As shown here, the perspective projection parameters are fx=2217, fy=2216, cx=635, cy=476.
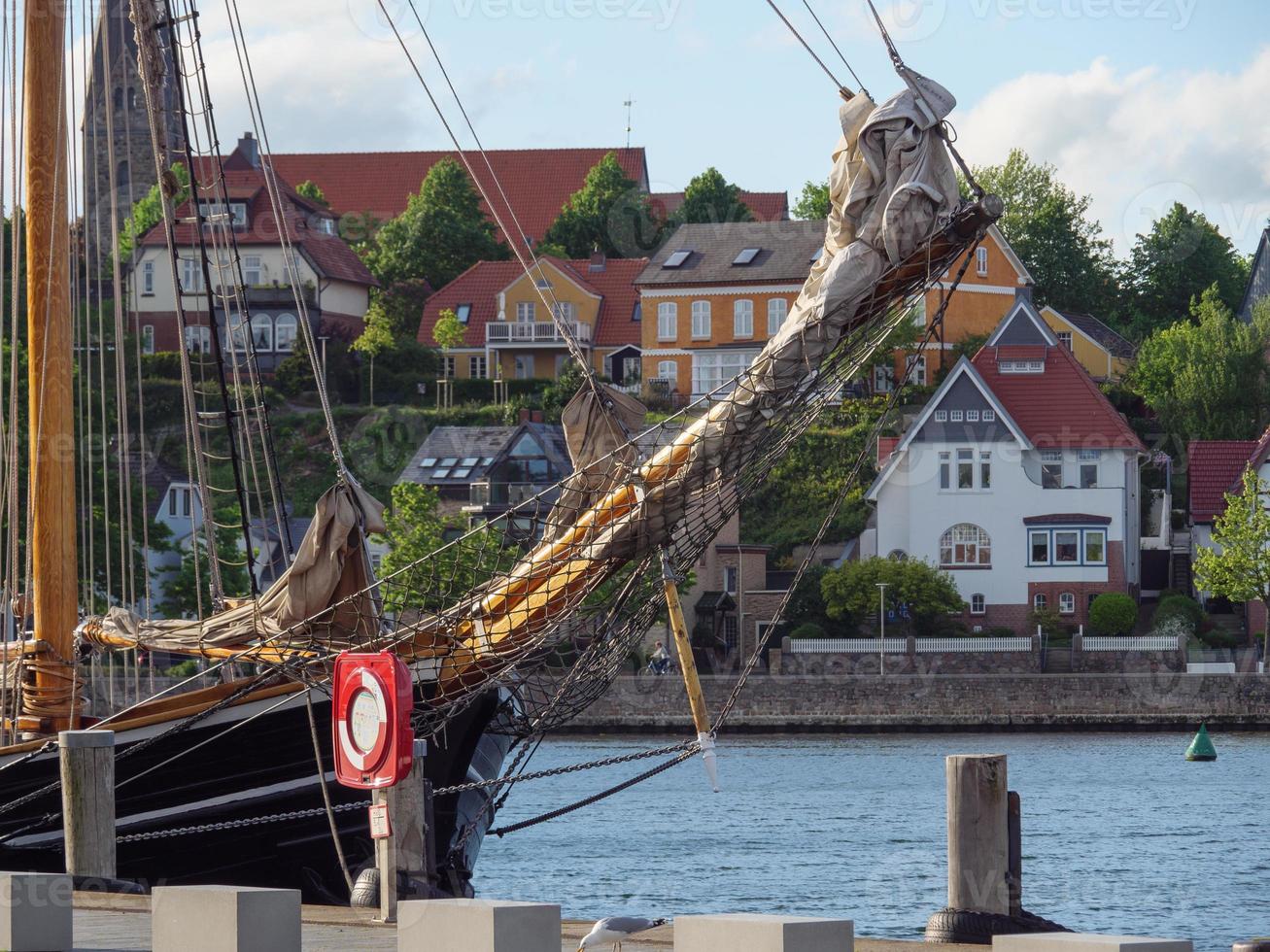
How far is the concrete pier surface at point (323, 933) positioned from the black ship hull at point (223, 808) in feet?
12.9

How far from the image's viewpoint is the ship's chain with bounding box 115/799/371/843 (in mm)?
17359

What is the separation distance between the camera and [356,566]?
668 inches

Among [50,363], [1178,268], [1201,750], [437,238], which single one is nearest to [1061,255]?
[1178,268]

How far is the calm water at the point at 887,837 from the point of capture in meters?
25.2

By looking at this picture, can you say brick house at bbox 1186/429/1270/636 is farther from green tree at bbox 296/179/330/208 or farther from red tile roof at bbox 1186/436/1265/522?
green tree at bbox 296/179/330/208

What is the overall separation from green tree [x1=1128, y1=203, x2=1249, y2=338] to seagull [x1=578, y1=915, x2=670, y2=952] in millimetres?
87513

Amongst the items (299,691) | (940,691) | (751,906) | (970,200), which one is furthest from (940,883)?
(940,691)

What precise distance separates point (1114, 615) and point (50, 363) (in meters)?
46.3

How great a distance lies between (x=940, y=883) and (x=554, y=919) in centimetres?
1896

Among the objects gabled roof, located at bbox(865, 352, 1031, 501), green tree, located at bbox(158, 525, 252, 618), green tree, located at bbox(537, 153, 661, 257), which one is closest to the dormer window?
gabled roof, located at bbox(865, 352, 1031, 501)

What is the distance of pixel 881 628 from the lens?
5944 cm

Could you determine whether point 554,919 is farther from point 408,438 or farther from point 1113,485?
point 408,438

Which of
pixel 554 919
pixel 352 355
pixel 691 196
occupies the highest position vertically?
pixel 691 196

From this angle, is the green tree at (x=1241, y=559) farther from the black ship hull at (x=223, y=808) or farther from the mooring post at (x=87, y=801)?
Result: the mooring post at (x=87, y=801)
